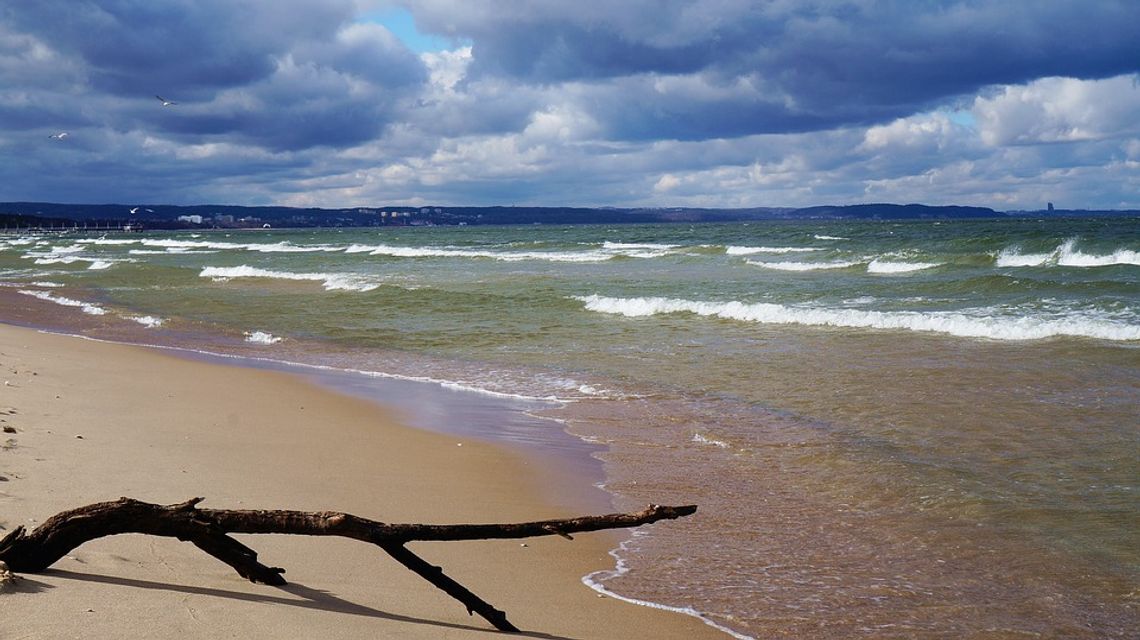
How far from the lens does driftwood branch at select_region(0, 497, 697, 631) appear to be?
12.5ft

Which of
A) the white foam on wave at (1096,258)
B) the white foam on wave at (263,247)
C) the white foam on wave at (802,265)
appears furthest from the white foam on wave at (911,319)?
the white foam on wave at (263,247)

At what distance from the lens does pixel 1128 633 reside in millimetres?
4371

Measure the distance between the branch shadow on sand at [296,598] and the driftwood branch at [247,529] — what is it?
0.30ft

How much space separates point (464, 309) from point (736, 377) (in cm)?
1119

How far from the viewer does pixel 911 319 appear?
17000 mm

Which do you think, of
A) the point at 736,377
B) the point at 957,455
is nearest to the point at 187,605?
the point at 957,455

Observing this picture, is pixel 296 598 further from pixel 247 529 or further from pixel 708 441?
pixel 708 441

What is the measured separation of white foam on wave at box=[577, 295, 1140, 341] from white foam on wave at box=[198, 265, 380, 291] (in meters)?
10.6

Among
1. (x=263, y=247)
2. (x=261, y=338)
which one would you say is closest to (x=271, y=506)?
(x=261, y=338)

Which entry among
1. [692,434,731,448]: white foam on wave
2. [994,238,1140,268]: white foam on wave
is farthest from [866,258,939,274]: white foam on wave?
[692,434,731,448]: white foam on wave

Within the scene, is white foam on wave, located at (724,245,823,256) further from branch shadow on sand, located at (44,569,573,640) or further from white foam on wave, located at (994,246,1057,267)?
branch shadow on sand, located at (44,569,573,640)

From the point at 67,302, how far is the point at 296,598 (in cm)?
2421

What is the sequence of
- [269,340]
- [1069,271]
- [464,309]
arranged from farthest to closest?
[1069,271], [464,309], [269,340]

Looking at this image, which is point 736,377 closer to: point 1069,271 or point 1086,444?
point 1086,444
